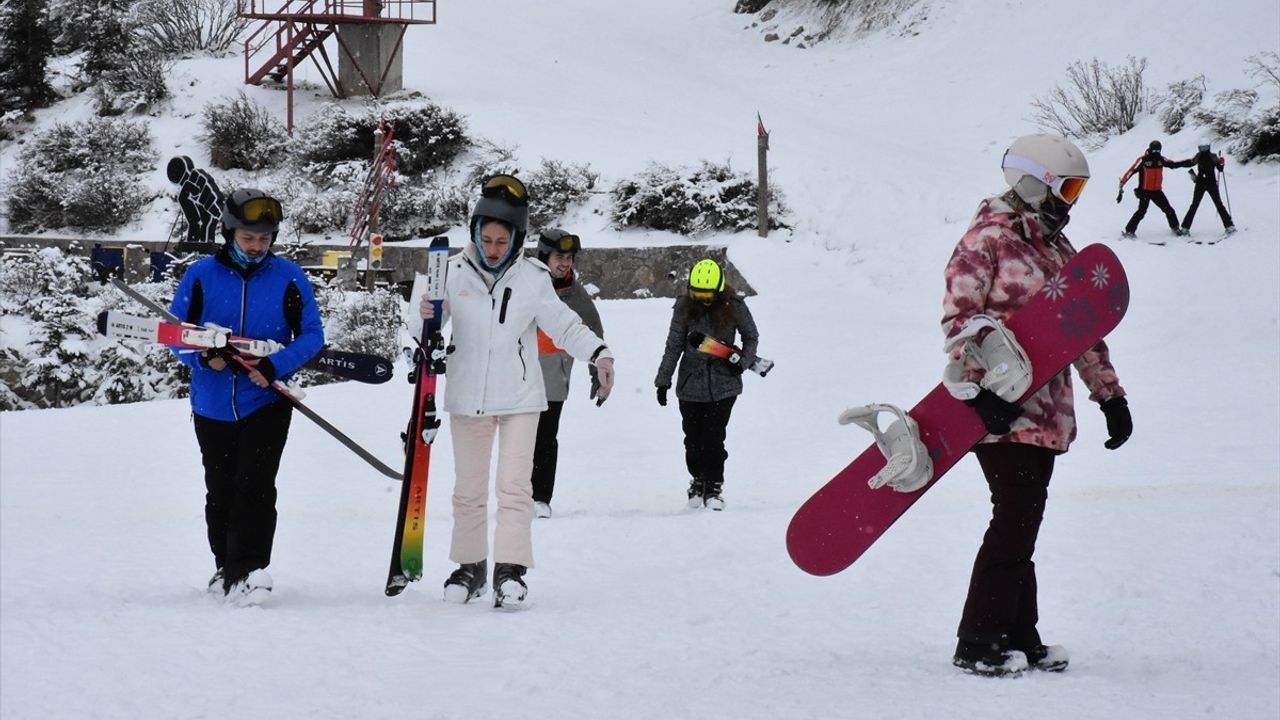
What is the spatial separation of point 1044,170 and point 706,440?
388 centimetres

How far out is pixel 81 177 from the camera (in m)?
22.6

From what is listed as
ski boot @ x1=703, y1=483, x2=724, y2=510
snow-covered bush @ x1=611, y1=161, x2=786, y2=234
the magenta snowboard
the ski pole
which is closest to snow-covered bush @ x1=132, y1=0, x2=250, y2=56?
snow-covered bush @ x1=611, y1=161, x2=786, y2=234

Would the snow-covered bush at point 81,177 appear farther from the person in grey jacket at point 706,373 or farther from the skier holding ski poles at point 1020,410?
the skier holding ski poles at point 1020,410

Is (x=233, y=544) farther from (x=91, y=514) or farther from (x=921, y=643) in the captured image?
(x=91, y=514)

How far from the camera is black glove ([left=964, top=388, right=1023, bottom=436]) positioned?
3.83m

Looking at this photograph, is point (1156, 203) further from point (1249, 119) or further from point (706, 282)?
point (706, 282)

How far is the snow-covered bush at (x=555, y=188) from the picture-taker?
20.9 m

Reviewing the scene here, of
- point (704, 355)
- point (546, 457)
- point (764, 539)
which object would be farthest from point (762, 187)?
point (764, 539)

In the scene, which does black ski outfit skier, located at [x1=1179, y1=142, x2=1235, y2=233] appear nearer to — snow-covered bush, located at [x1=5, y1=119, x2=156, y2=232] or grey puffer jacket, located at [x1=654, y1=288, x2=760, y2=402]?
grey puffer jacket, located at [x1=654, y1=288, x2=760, y2=402]

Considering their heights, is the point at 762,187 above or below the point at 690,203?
above

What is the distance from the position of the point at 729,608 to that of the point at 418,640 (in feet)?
4.24

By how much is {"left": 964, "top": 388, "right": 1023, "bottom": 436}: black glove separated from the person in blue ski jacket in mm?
2668

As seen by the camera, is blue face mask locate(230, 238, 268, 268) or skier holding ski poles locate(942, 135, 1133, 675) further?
blue face mask locate(230, 238, 268, 268)

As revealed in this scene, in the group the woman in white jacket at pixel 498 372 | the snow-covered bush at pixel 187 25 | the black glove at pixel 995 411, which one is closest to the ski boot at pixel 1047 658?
the black glove at pixel 995 411
